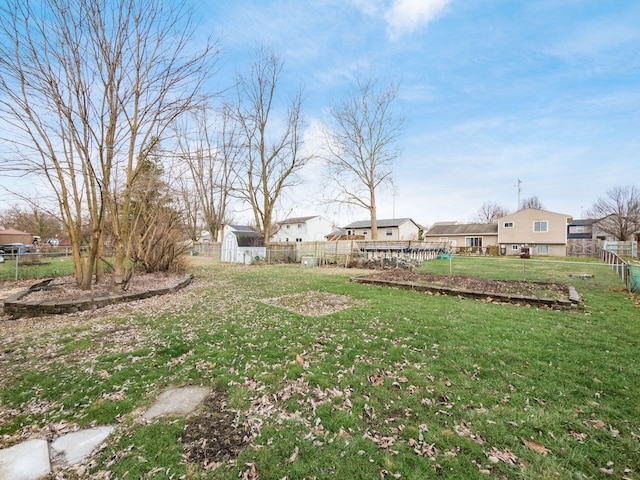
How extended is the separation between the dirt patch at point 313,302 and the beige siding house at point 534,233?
29989mm

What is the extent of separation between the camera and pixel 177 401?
2.90 metres

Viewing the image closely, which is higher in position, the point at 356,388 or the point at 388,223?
the point at 388,223

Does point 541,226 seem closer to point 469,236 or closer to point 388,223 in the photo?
point 469,236

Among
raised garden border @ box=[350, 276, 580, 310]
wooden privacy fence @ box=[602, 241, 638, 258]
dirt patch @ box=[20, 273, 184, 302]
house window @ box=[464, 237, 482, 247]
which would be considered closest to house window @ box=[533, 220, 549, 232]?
house window @ box=[464, 237, 482, 247]

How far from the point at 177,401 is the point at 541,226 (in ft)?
125

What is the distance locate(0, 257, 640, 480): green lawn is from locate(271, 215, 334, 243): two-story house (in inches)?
1384

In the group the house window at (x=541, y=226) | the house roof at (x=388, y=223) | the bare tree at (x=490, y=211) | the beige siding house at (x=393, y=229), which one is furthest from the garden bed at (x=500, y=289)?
the bare tree at (x=490, y=211)

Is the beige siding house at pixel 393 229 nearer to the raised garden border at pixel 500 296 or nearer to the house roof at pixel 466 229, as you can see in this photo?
the house roof at pixel 466 229

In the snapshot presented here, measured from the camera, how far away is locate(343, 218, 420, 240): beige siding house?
1470 inches

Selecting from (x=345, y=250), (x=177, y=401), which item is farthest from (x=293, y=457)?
(x=345, y=250)

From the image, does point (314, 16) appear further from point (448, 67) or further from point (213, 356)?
point (213, 356)

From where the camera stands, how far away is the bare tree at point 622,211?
33281mm

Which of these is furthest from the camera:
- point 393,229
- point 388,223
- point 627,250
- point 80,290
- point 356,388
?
point 388,223

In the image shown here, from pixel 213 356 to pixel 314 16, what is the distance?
1152 centimetres
